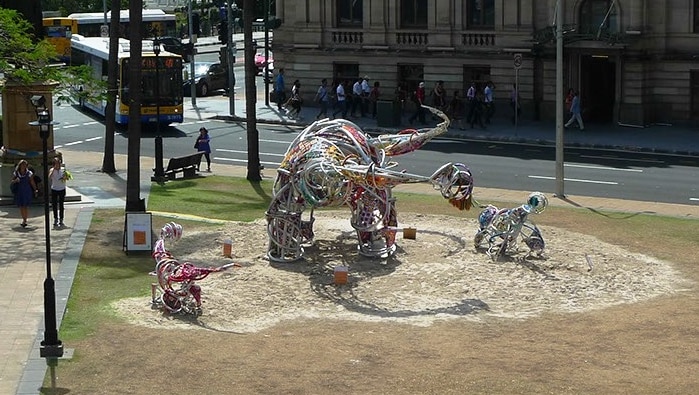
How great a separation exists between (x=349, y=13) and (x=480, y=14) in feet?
20.8

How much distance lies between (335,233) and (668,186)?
44.2ft

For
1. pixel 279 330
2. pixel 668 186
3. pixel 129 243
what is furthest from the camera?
pixel 668 186

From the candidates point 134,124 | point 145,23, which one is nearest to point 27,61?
point 134,124

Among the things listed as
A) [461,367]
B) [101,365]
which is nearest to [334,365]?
[461,367]

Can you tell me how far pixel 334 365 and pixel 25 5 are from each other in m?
25.5

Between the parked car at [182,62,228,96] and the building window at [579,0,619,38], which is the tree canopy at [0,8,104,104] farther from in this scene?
the parked car at [182,62,228,96]

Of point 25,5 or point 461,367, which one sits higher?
point 25,5

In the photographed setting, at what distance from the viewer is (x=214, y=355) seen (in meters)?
25.0

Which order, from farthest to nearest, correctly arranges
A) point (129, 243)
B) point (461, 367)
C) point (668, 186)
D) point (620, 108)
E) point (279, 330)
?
point (620, 108)
point (668, 186)
point (129, 243)
point (279, 330)
point (461, 367)

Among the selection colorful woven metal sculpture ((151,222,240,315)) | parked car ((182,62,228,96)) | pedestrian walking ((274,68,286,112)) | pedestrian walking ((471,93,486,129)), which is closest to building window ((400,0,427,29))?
pedestrian walking ((471,93,486,129))

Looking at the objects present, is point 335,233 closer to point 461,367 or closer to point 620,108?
point 461,367

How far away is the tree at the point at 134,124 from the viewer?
1486 inches

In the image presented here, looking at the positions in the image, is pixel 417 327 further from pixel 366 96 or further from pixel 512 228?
pixel 366 96

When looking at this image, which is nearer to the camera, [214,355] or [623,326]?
[214,355]
